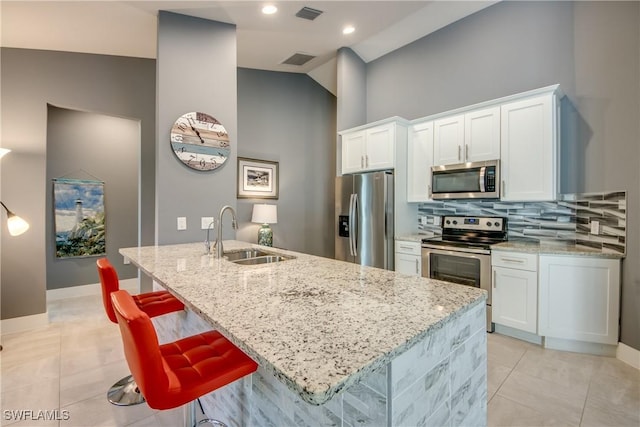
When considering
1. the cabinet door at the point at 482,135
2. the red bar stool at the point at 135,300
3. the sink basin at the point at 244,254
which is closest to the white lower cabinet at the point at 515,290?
the cabinet door at the point at 482,135

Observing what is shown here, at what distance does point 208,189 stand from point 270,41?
2.02 m

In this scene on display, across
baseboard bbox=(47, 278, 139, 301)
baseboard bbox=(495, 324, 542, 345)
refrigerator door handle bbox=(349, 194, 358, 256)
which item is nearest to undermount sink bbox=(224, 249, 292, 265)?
refrigerator door handle bbox=(349, 194, 358, 256)

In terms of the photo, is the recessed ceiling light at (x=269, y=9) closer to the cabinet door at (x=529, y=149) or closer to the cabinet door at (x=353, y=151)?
the cabinet door at (x=353, y=151)

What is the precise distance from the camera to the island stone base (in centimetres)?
80

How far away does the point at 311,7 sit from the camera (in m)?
2.99

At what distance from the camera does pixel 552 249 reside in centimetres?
266

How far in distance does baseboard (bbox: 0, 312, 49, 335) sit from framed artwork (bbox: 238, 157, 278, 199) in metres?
2.46

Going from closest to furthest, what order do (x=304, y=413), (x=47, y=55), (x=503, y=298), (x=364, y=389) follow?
(x=364, y=389) → (x=304, y=413) → (x=503, y=298) → (x=47, y=55)

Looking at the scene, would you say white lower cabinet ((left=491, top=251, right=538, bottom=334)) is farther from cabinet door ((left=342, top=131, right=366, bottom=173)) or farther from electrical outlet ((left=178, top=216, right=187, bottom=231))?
electrical outlet ((left=178, top=216, right=187, bottom=231))

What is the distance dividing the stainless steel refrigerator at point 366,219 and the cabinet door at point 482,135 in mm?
928

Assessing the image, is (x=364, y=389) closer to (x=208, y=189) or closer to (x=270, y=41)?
(x=208, y=189)

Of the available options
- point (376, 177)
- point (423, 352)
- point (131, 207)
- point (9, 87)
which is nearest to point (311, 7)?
point (376, 177)

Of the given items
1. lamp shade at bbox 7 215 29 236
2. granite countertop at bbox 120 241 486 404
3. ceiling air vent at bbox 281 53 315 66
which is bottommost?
granite countertop at bbox 120 241 486 404

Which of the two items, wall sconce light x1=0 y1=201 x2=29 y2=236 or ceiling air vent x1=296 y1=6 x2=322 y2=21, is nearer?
wall sconce light x1=0 y1=201 x2=29 y2=236
